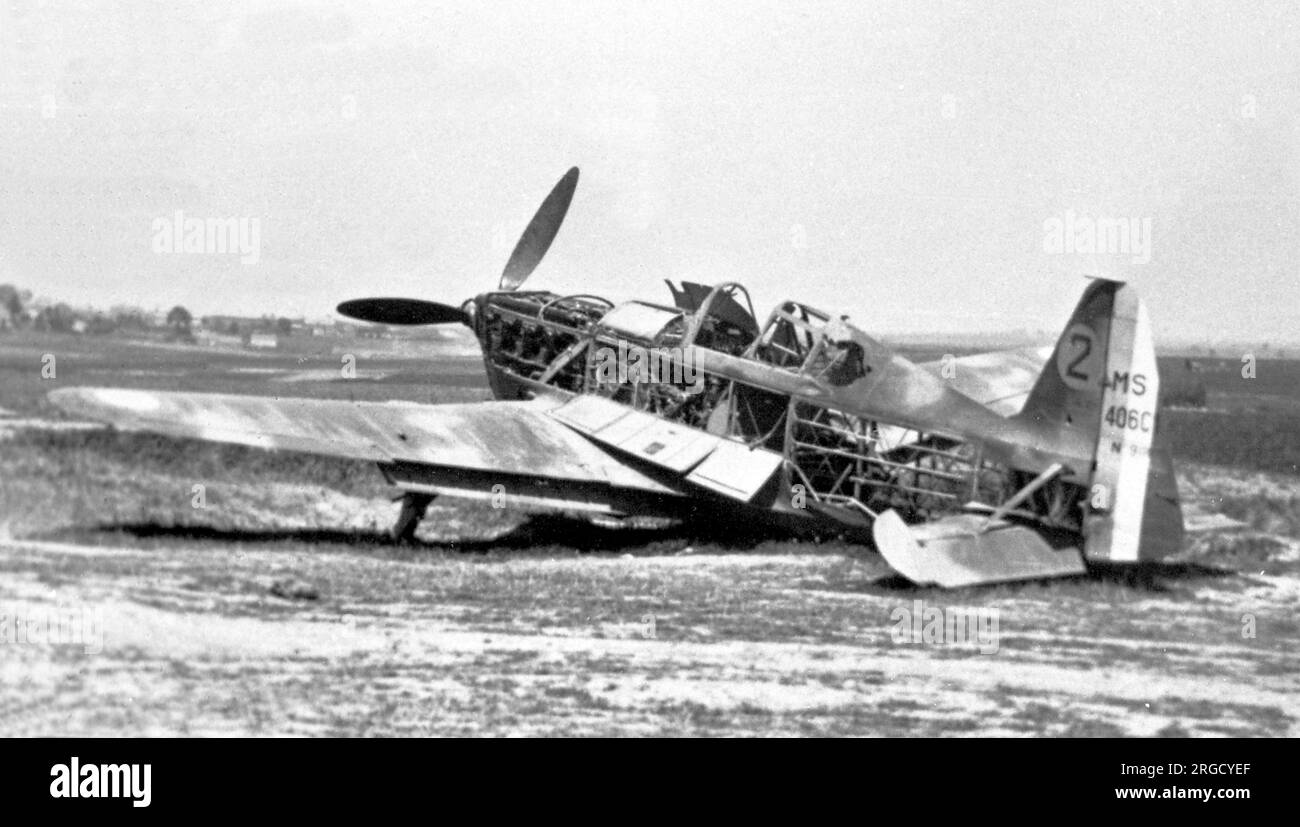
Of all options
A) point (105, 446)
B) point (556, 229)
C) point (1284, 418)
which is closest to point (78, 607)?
point (105, 446)

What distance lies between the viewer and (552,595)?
1163 cm

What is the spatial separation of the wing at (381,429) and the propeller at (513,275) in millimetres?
2778

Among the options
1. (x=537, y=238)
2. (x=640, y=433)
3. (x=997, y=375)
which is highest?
(x=537, y=238)

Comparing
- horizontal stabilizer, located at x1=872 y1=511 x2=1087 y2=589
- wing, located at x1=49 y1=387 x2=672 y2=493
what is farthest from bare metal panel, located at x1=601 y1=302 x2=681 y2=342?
horizontal stabilizer, located at x1=872 y1=511 x2=1087 y2=589

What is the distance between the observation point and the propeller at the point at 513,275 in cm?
1736

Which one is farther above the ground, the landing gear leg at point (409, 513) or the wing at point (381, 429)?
the wing at point (381, 429)

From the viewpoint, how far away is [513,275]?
1761 cm

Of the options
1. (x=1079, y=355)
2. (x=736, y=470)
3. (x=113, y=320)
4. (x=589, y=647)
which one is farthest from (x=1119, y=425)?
(x=113, y=320)

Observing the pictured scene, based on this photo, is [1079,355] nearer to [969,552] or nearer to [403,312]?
[969,552]

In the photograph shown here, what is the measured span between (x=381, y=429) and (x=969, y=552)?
16.4ft

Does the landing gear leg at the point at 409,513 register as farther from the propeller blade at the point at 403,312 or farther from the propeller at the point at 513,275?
the propeller blade at the point at 403,312

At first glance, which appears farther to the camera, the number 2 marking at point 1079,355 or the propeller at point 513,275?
the propeller at point 513,275

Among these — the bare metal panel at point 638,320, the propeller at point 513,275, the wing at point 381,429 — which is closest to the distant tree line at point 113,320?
the wing at point 381,429
